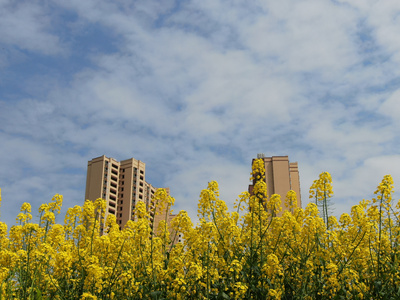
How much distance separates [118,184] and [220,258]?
280ft

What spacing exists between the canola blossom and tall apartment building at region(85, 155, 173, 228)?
251 feet

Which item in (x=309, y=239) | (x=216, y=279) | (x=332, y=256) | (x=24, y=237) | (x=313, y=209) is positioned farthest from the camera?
(x=24, y=237)

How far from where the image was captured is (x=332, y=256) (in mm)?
6934

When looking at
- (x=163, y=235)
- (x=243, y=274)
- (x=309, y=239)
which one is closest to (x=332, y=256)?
(x=309, y=239)

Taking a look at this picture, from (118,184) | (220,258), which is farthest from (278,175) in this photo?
(220,258)

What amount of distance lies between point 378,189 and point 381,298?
1.80 metres

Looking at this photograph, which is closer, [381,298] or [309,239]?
[381,298]

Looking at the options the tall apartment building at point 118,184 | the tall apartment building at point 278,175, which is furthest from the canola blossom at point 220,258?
the tall apartment building at point 118,184

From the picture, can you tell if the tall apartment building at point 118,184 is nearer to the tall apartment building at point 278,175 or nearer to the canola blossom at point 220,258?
the tall apartment building at point 278,175

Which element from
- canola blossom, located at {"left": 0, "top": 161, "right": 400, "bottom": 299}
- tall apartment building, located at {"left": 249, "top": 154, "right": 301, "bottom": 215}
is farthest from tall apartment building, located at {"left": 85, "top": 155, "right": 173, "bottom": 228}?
canola blossom, located at {"left": 0, "top": 161, "right": 400, "bottom": 299}

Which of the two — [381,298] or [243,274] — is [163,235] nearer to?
[243,274]

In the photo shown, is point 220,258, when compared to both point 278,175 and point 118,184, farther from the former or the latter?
point 118,184

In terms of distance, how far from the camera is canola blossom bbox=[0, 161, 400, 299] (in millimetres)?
6348

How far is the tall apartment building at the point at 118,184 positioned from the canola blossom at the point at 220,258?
3017 inches
